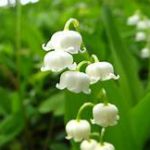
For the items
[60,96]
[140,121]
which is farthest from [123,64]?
[140,121]

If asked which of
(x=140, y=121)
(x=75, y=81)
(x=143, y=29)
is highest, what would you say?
(x=143, y=29)

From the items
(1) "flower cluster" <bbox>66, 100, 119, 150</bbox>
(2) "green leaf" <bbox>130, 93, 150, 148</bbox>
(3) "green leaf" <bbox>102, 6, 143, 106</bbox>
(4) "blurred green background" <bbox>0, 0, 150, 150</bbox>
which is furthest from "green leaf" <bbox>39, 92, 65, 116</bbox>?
(1) "flower cluster" <bbox>66, 100, 119, 150</bbox>

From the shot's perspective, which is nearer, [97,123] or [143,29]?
[97,123]

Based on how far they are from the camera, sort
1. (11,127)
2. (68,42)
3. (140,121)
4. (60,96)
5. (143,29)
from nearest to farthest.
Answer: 1. (68,42)
2. (140,121)
3. (11,127)
4. (60,96)
5. (143,29)

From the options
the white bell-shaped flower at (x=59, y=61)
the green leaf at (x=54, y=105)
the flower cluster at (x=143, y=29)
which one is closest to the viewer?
the white bell-shaped flower at (x=59, y=61)

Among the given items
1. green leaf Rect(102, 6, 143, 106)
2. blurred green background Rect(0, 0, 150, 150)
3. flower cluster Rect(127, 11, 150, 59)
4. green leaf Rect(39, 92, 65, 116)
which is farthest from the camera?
flower cluster Rect(127, 11, 150, 59)

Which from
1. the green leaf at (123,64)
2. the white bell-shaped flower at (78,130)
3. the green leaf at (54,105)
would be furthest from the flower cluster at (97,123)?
the green leaf at (54,105)

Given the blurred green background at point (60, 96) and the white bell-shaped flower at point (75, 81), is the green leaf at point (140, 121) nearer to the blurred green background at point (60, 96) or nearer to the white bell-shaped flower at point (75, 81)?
the blurred green background at point (60, 96)

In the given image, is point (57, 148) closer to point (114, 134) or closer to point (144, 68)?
point (114, 134)

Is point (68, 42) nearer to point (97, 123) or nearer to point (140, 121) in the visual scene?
point (97, 123)

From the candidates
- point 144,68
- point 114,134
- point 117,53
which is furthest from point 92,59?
point 144,68

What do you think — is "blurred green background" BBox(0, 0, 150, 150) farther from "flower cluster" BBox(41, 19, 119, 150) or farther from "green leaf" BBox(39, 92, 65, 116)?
"flower cluster" BBox(41, 19, 119, 150)

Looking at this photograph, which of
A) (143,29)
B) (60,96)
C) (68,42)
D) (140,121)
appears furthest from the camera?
(143,29)

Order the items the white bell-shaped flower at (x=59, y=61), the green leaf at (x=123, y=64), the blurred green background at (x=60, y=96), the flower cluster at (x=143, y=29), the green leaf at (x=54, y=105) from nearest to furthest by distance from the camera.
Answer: the white bell-shaped flower at (x=59, y=61)
the blurred green background at (x=60, y=96)
the green leaf at (x=123, y=64)
the green leaf at (x=54, y=105)
the flower cluster at (x=143, y=29)
